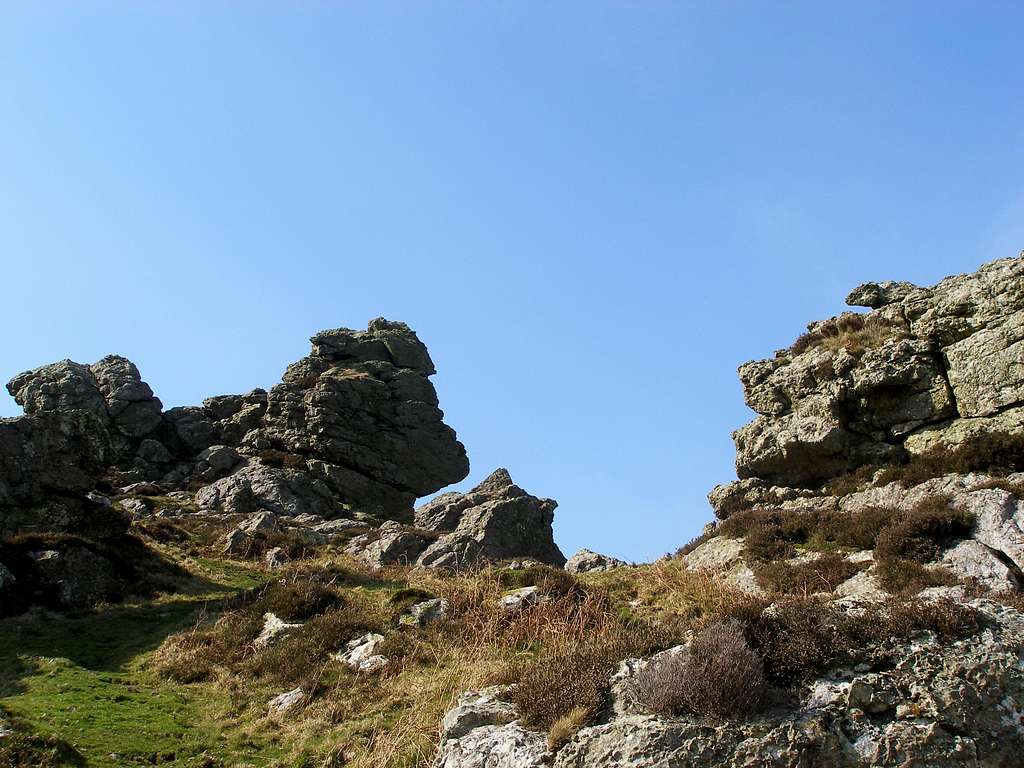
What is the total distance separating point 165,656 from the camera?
18891 mm

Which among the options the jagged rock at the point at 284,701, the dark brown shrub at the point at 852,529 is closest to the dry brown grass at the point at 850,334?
the dark brown shrub at the point at 852,529

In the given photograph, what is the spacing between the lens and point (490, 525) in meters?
38.8

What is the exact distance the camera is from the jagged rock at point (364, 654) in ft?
55.0

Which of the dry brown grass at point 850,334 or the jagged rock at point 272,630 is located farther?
the dry brown grass at point 850,334

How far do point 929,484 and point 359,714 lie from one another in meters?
17.8

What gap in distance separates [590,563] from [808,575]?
46.7 feet

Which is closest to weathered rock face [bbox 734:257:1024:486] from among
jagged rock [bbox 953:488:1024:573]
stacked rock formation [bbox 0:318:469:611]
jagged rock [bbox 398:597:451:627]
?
jagged rock [bbox 953:488:1024:573]

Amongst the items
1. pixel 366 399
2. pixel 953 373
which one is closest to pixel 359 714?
pixel 953 373

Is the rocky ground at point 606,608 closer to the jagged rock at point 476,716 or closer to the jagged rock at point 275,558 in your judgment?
the jagged rock at point 476,716

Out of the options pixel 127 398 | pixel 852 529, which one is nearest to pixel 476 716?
pixel 852 529

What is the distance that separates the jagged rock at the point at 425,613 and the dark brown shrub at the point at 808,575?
8.58m

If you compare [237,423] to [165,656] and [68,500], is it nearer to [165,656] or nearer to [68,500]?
[68,500]

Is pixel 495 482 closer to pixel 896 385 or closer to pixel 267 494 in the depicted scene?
pixel 267 494

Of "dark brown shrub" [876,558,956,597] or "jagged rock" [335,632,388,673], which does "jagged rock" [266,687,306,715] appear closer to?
"jagged rock" [335,632,388,673]
